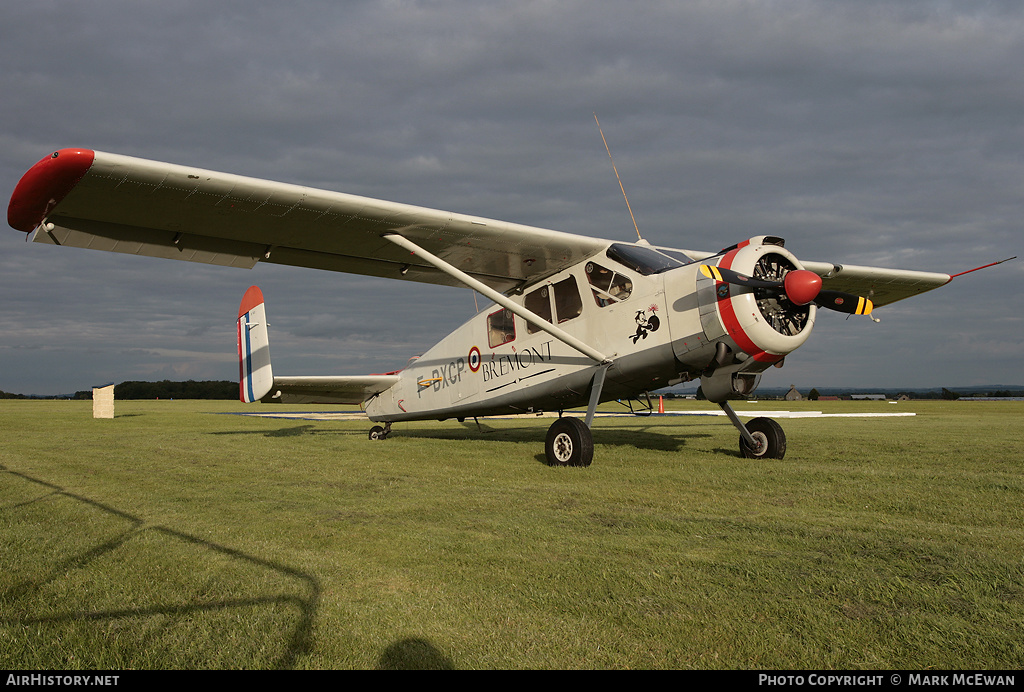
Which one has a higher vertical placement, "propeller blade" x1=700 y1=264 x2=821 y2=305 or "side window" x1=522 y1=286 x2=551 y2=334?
"side window" x1=522 y1=286 x2=551 y2=334

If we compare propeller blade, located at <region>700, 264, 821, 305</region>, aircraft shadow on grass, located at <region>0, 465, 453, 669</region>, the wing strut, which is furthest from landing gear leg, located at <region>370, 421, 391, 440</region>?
aircraft shadow on grass, located at <region>0, 465, 453, 669</region>

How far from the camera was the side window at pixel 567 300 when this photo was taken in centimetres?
945

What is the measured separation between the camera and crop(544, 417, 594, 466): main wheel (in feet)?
26.3

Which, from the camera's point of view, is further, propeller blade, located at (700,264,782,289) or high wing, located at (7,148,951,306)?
propeller blade, located at (700,264,782,289)

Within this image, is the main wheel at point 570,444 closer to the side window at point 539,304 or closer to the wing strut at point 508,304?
the wing strut at point 508,304

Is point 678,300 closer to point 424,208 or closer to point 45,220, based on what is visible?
point 424,208

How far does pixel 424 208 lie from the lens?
859 cm

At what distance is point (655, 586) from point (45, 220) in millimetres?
8294

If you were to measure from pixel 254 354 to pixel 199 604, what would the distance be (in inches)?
440

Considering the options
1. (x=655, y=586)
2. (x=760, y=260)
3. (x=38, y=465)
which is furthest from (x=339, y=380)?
(x=655, y=586)

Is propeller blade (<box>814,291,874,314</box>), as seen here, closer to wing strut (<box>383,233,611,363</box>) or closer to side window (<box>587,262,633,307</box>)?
side window (<box>587,262,633,307</box>)

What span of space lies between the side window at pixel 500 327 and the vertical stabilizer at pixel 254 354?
5067mm

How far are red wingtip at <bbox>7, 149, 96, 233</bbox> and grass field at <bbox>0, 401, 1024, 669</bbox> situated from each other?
3.03 meters

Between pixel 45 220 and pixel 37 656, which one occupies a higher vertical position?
pixel 45 220
